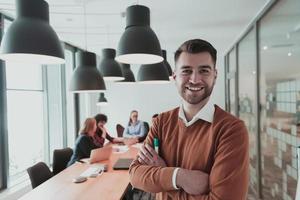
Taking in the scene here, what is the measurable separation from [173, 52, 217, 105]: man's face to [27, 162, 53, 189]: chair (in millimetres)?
2171

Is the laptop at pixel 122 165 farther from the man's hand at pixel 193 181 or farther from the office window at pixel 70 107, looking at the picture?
the office window at pixel 70 107

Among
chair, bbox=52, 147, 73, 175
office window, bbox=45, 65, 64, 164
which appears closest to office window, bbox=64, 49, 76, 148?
office window, bbox=45, 65, 64, 164

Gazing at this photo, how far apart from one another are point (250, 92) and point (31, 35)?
11.7 ft

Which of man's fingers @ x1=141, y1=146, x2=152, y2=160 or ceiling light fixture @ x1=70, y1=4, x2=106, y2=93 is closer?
man's fingers @ x1=141, y1=146, x2=152, y2=160

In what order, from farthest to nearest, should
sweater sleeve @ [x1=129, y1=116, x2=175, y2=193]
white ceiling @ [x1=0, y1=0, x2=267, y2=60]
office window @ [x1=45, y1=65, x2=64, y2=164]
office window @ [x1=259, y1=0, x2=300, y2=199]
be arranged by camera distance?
office window @ [x1=45, y1=65, x2=64, y2=164] < white ceiling @ [x1=0, y1=0, x2=267, y2=60] < office window @ [x1=259, y1=0, x2=300, y2=199] < sweater sleeve @ [x1=129, y1=116, x2=175, y2=193]

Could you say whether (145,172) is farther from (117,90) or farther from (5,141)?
(117,90)

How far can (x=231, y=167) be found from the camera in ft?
Answer: 3.70

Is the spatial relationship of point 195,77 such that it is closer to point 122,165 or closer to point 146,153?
point 146,153

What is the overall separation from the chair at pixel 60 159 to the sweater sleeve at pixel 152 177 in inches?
99.3

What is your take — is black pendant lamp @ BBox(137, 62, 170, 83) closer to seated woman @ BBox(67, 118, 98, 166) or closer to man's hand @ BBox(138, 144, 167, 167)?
seated woman @ BBox(67, 118, 98, 166)

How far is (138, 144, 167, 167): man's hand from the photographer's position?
1314 mm

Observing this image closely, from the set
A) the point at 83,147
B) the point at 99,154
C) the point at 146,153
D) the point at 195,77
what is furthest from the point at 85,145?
the point at 195,77

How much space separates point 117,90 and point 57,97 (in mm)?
2213

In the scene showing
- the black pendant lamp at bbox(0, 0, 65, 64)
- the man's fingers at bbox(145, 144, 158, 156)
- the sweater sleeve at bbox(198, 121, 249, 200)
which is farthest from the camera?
the black pendant lamp at bbox(0, 0, 65, 64)
